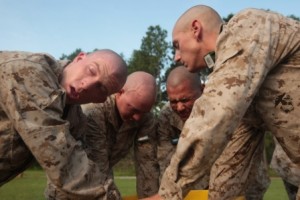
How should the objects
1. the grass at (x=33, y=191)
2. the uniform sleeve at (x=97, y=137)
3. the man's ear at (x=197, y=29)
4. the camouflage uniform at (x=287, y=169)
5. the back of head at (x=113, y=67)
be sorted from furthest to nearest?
the grass at (x=33, y=191) < the camouflage uniform at (x=287, y=169) < the uniform sleeve at (x=97, y=137) < the back of head at (x=113, y=67) < the man's ear at (x=197, y=29)

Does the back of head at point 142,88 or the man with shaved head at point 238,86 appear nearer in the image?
the man with shaved head at point 238,86

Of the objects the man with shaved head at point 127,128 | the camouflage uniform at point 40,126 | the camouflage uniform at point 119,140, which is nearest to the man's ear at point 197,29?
the camouflage uniform at point 40,126

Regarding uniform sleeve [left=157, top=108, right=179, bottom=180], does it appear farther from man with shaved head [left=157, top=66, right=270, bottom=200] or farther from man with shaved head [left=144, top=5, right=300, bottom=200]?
man with shaved head [left=144, top=5, right=300, bottom=200]

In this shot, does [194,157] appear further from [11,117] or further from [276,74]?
[11,117]

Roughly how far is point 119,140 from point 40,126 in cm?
274

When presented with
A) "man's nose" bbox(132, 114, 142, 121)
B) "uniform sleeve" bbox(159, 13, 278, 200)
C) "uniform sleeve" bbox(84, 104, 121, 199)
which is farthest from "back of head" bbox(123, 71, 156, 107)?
"uniform sleeve" bbox(159, 13, 278, 200)

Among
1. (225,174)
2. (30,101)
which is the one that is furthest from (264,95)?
(30,101)

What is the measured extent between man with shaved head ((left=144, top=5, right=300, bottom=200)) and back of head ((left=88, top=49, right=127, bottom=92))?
54 cm

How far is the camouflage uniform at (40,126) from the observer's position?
2.90 metres

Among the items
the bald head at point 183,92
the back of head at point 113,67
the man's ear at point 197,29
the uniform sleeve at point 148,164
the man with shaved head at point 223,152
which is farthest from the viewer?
the uniform sleeve at point 148,164

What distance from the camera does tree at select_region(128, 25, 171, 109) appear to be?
2372 inches

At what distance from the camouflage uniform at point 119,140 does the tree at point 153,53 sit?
53.5 meters

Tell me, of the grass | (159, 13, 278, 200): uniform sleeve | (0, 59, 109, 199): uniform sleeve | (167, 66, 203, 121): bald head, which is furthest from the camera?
the grass

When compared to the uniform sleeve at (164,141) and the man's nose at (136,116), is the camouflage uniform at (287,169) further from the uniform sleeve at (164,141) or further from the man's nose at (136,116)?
the man's nose at (136,116)
